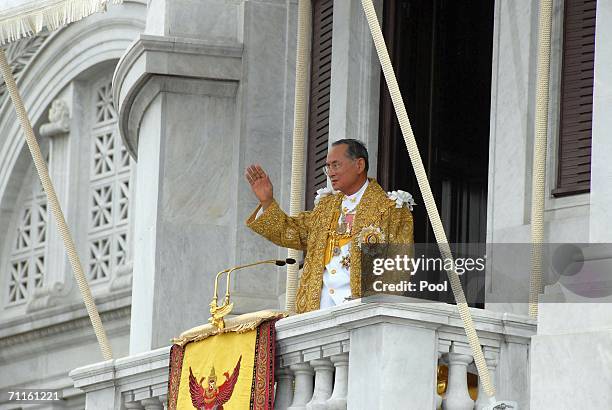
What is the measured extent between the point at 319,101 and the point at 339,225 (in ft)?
10.6

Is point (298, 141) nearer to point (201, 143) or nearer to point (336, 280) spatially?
point (336, 280)

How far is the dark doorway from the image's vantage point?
1545 cm

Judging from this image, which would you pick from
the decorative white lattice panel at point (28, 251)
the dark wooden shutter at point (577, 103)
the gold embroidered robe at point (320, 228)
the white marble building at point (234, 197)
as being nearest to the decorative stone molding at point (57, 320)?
the white marble building at point (234, 197)

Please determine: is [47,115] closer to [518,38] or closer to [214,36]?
[214,36]

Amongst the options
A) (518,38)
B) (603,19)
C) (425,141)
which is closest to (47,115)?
(425,141)

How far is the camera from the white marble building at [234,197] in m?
11.1

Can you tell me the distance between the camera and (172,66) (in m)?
16.2

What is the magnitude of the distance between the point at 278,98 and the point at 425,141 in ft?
4.68

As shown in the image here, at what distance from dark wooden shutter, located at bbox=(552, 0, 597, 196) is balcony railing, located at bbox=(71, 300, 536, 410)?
191 centimetres

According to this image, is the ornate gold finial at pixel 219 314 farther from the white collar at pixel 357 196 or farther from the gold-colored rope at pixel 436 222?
the gold-colored rope at pixel 436 222

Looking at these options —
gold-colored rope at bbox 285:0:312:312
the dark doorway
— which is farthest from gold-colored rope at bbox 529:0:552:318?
the dark doorway

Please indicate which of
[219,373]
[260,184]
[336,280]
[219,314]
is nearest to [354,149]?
[260,184]

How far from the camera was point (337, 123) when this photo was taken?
613 inches

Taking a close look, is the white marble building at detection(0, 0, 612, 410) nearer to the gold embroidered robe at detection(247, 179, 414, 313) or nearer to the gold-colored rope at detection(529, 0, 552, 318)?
the gold-colored rope at detection(529, 0, 552, 318)
